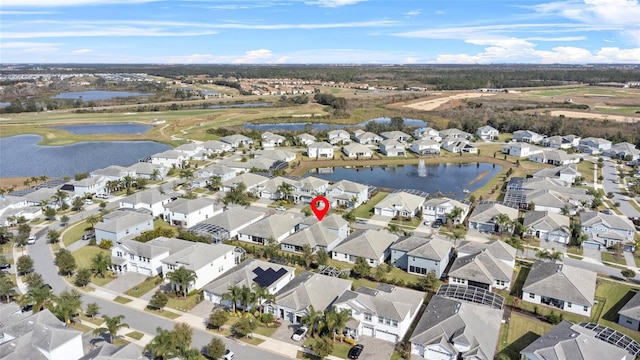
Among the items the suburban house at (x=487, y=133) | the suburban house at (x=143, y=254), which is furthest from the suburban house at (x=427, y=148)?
the suburban house at (x=143, y=254)

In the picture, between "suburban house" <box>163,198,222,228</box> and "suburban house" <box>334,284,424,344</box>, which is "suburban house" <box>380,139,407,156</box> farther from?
"suburban house" <box>334,284,424,344</box>

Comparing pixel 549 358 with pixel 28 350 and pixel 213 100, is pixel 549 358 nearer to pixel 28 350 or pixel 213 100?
pixel 28 350

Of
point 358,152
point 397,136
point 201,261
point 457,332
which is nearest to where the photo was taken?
point 457,332

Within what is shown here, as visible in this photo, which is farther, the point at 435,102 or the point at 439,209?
the point at 435,102

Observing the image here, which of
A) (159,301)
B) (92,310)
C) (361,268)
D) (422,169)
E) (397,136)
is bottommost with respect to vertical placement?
(422,169)

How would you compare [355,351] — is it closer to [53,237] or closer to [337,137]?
[53,237]

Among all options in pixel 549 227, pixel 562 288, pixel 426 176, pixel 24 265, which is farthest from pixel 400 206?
pixel 24 265

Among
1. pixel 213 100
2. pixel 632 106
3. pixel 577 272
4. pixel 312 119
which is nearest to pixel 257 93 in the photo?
pixel 213 100
